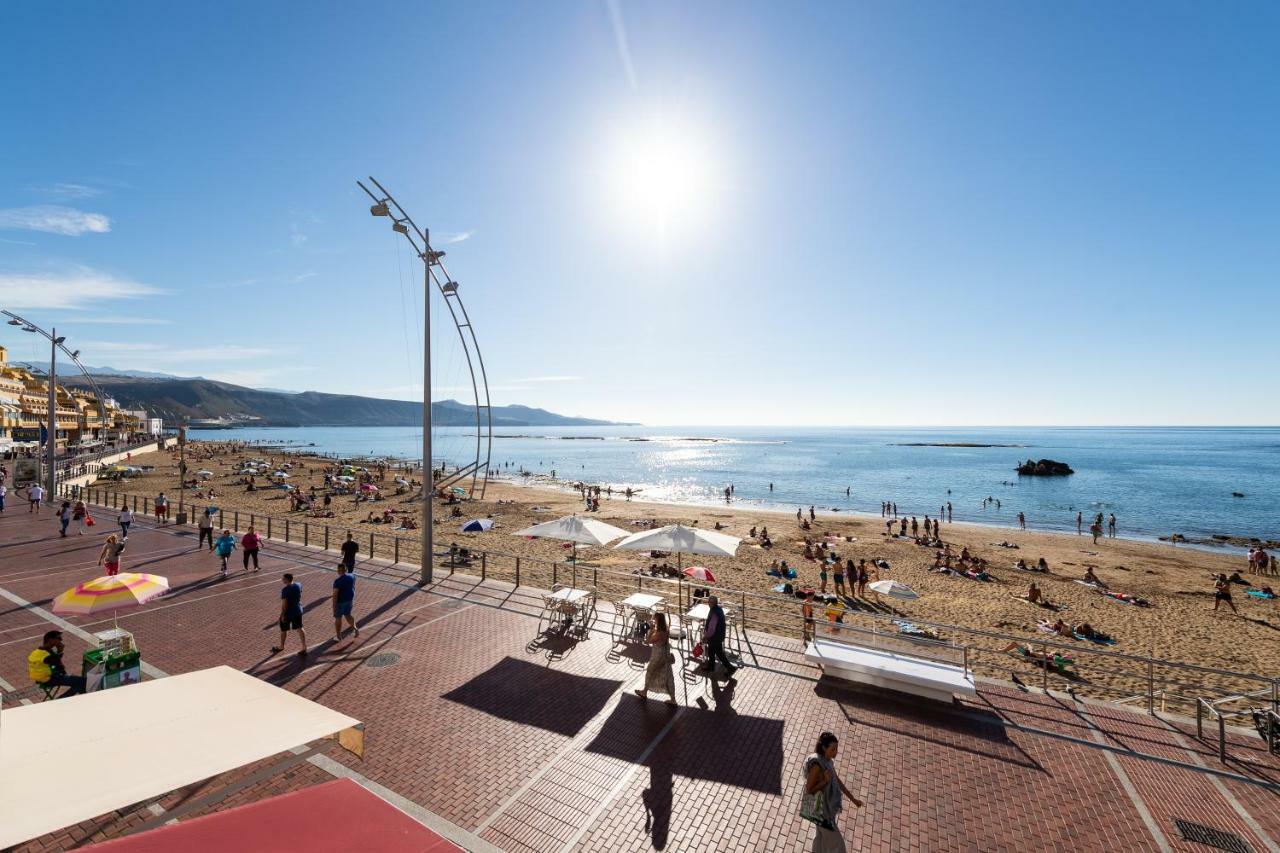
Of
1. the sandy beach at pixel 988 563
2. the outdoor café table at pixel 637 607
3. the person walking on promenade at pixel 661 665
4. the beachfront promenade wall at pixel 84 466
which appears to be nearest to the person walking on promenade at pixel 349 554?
the outdoor café table at pixel 637 607

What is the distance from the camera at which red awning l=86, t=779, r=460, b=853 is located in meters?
2.98

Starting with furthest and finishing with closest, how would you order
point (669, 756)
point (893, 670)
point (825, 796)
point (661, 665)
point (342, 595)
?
point (342, 595) < point (893, 670) < point (661, 665) < point (669, 756) < point (825, 796)

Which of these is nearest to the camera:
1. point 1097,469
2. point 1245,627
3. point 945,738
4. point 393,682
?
point 945,738

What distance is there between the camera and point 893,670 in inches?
323

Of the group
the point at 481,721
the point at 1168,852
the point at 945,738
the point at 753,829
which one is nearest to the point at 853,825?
the point at 753,829

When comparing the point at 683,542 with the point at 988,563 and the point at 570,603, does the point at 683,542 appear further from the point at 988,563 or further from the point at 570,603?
the point at 988,563

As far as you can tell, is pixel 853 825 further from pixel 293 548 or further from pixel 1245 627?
pixel 1245 627

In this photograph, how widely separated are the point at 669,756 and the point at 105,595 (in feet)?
26.5

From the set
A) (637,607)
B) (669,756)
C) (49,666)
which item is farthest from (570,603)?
(49,666)

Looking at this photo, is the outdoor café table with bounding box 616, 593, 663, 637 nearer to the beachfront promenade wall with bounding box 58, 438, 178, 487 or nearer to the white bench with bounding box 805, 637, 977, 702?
the white bench with bounding box 805, 637, 977, 702

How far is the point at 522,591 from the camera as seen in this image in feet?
44.1

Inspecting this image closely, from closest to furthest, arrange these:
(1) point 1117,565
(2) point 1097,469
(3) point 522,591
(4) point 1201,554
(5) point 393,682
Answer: (5) point 393,682 → (3) point 522,591 → (1) point 1117,565 → (4) point 1201,554 → (2) point 1097,469

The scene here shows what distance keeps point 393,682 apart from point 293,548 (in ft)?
38.6

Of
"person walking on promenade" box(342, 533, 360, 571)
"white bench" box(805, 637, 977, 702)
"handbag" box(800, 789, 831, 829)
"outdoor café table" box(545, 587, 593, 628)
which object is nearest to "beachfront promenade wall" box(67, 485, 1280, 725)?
"white bench" box(805, 637, 977, 702)
